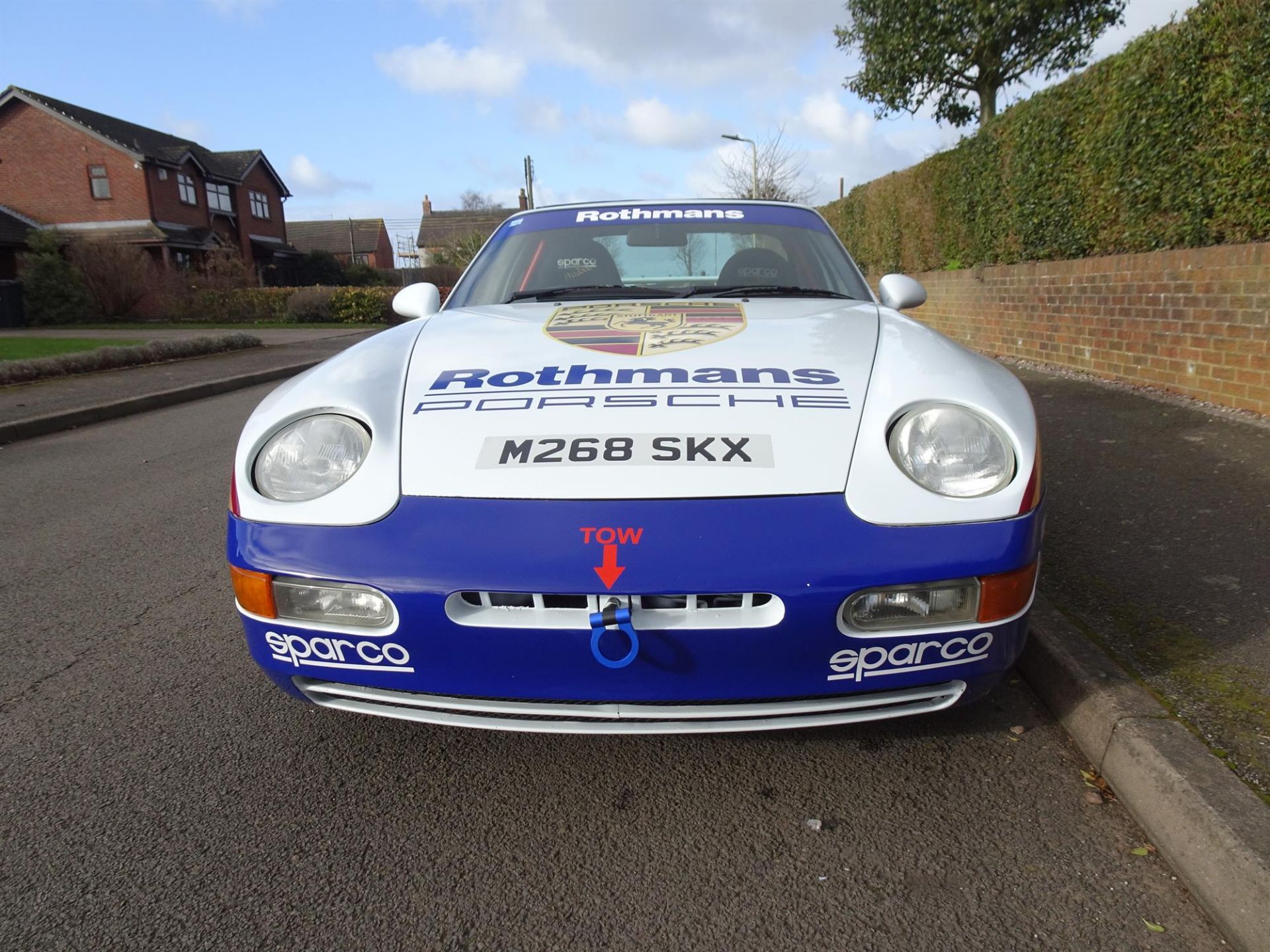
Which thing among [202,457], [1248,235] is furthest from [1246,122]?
[202,457]

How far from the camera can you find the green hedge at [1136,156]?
5148 mm

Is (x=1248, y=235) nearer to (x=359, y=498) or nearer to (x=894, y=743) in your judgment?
(x=894, y=743)

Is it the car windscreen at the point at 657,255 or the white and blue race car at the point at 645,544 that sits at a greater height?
the car windscreen at the point at 657,255

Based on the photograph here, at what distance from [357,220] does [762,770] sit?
71.1 metres

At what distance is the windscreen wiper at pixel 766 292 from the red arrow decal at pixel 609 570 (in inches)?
62.8

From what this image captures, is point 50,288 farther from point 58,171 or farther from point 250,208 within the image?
point 250,208

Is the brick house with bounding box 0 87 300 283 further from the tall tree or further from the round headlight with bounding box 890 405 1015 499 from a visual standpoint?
the round headlight with bounding box 890 405 1015 499

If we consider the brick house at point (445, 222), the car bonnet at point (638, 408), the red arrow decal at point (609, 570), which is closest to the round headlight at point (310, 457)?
the car bonnet at point (638, 408)

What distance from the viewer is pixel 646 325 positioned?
258 cm

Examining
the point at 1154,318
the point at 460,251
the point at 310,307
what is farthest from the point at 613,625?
the point at 460,251

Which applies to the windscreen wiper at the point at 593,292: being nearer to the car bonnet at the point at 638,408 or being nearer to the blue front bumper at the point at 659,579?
the car bonnet at the point at 638,408

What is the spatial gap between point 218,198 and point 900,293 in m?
42.0

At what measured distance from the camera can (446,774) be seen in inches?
Answer: 79.4

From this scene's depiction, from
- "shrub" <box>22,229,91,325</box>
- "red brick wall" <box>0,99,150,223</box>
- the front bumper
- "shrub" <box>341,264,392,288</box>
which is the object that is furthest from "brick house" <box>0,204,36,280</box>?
the front bumper
